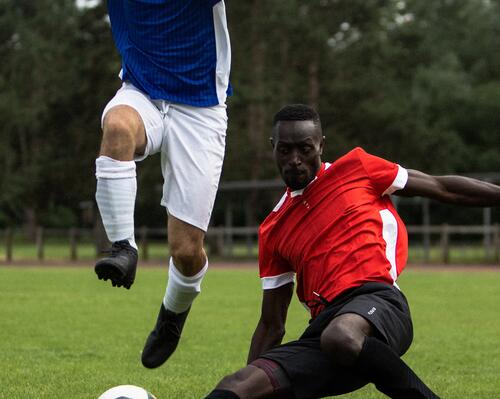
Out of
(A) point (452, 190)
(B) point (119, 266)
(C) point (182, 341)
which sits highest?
(A) point (452, 190)

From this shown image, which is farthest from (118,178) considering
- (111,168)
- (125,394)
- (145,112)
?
(125,394)

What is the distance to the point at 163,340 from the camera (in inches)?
265

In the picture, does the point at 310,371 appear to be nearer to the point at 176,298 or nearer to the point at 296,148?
the point at 296,148

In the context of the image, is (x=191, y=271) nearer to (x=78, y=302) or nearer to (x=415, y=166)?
(x=78, y=302)

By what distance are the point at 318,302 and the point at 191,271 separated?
1.46 m

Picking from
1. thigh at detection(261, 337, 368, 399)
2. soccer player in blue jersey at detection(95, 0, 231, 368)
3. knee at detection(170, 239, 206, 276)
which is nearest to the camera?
thigh at detection(261, 337, 368, 399)

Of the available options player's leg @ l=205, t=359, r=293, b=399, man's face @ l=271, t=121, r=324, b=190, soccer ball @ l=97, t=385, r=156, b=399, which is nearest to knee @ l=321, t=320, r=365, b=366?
player's leg @ l=205, t=359, r=293, b=399

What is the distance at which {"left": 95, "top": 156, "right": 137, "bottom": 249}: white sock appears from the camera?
17.7ft

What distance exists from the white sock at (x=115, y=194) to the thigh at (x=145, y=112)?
0.32 meters

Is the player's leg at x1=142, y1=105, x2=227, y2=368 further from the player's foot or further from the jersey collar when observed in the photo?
the jersey collar

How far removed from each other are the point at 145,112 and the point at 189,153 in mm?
459

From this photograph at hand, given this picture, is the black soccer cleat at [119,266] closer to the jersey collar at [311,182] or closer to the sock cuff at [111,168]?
the sock cuff at [111,168]

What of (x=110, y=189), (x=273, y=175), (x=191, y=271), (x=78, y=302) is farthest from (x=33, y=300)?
(x=273, y=175)

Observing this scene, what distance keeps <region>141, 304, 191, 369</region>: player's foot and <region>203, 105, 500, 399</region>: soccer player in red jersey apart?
1101mm
